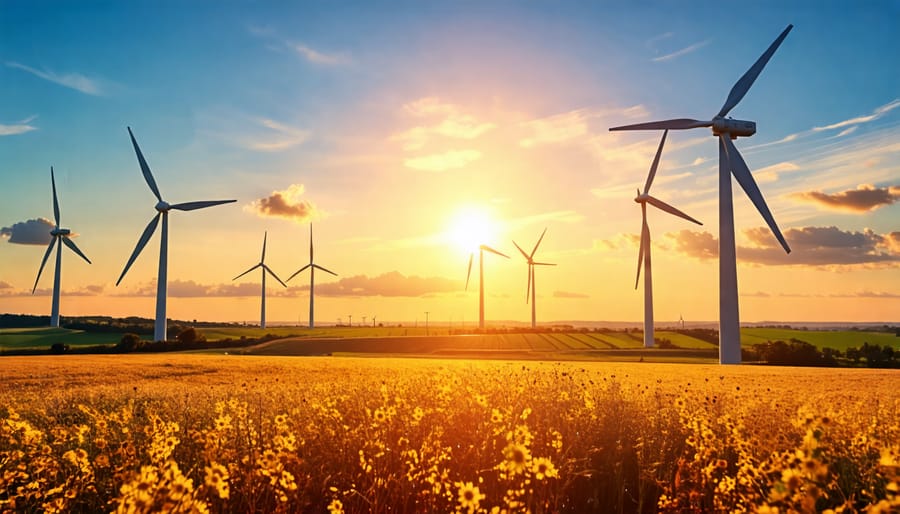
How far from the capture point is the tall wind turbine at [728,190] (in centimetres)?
5550

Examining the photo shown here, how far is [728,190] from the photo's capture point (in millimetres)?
56656

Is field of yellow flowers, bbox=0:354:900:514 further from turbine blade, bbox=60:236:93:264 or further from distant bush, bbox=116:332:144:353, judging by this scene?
turbine blade, bbox=60:236:93:264

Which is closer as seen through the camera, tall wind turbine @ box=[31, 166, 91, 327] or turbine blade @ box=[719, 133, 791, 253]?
turbine blade @ box=[719, 133, 791, 253]

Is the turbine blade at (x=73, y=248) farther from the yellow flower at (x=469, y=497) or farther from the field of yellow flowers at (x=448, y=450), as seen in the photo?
the yellow flower at (x=469, y=497)

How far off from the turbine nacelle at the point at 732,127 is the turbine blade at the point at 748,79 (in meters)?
1.14

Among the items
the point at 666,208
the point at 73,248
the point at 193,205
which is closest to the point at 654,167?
the point at 666,208

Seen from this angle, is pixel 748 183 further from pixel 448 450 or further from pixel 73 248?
pixel 73 248

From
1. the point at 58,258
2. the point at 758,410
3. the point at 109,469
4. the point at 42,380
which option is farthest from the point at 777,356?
the point at 58,258

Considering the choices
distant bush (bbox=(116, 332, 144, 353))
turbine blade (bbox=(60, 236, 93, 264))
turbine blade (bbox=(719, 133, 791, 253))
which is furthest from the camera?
turbine blade (bbox=(60, 236, 93, 264))

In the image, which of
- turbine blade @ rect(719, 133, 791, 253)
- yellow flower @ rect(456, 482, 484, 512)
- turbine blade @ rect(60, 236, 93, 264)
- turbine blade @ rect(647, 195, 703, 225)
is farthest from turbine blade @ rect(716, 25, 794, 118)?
turbine blade @ rect(60, 236, 93, 264)

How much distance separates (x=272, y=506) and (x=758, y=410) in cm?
1088

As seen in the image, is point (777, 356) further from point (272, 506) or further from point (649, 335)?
point (272, 506)

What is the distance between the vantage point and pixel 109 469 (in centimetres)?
1052

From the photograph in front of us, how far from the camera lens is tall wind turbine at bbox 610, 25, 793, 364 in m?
55.5
